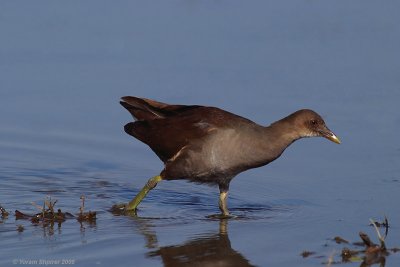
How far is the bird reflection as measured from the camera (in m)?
8.51

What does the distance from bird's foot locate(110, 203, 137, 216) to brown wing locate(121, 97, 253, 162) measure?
0.64m

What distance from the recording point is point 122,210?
10.1m

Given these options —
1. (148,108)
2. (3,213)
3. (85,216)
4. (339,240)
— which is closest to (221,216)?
(85,216)

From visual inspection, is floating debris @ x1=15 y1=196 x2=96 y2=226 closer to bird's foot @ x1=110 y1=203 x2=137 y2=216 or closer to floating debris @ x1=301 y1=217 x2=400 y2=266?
bird's foot @ x1=110 y1=203 x2=137 y2=216

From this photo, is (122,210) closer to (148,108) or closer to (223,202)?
(223,202)

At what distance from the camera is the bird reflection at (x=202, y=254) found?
335 inches

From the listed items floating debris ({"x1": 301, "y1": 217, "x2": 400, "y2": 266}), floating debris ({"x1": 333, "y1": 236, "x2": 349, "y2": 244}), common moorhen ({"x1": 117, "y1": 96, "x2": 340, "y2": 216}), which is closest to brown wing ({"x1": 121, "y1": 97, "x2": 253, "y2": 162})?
common moorhen ({"x1": 117, "y1": 96, "x2": 340, "y2": 216})

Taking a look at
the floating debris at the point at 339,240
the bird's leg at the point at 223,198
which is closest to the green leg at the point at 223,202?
the bird's leg at the point at 223,198

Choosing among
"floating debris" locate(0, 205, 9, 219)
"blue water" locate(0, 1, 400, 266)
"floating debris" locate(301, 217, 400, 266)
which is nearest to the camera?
"floating debris" locate(301, 217, 400, 266)

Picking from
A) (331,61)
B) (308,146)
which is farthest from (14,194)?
(331,61)

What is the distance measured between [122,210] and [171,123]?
973mm

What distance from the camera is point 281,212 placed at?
10086mm

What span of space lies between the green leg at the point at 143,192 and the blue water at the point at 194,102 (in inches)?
4.9

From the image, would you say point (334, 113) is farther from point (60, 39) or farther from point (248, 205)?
point (60, 39)
